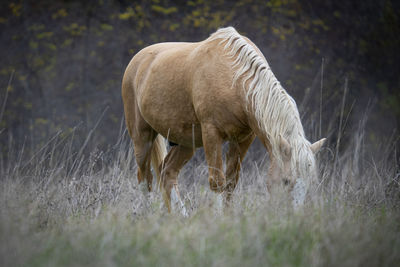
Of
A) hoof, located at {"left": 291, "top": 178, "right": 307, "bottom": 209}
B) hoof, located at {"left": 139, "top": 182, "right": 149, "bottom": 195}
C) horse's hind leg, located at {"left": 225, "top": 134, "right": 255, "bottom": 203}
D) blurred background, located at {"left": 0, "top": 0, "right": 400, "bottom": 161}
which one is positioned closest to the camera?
hoof, located at {"left": 291, "top": 178, "right": 307, "bottom": 209}

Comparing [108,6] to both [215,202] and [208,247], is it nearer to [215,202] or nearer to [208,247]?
[215,202]

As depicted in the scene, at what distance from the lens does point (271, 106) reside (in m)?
2.99

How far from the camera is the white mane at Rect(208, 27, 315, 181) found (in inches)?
109

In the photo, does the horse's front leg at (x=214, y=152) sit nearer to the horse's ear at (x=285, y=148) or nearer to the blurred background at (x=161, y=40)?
the horse's ear at (x=285, y=148)

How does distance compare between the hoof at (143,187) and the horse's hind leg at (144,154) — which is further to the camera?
the horse's hind leg at (144,154)

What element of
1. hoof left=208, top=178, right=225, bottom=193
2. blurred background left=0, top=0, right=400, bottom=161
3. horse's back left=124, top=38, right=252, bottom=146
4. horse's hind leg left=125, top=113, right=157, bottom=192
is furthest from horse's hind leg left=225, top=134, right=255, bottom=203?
blurred background left=0, top=0, right=400, bottom=161

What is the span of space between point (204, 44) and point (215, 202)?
4.51 feet

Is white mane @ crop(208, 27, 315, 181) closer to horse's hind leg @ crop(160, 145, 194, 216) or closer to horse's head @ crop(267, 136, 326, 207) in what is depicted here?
horse's head @ crop(267, 136, 326, 207)

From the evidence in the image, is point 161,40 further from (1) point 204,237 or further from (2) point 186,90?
(1) point 204,237

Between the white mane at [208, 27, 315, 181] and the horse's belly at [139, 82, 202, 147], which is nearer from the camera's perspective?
the white mane at [208, 27, 315, 181]

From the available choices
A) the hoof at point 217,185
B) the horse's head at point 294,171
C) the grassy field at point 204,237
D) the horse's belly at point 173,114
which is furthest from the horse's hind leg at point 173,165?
the horse's head at point 294,171

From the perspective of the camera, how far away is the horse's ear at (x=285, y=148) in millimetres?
2825

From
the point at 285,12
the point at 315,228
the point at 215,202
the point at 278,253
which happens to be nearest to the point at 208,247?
the point at 278,253

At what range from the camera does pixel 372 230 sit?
100 inches
